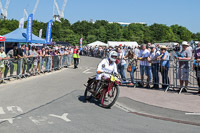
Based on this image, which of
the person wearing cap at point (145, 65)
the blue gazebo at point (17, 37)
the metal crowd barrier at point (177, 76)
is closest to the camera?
the metal crowd barrier at point (177, 76)

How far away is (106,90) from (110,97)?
250 mm

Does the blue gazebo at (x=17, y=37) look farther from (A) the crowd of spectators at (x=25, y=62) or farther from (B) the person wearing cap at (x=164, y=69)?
(B) the person wearing cap at (x=164, y=69)

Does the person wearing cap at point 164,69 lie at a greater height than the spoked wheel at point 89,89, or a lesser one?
greater

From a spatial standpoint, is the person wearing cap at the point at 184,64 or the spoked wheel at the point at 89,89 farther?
the person wearing cap at the point at 184,64

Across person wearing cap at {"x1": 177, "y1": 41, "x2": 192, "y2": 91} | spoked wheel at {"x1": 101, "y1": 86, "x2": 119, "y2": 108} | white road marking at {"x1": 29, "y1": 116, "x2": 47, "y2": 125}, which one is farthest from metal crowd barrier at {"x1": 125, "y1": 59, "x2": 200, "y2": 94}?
white road marking at {"x1": 29, "y1": 116, "x2": 47, "y2": 125}

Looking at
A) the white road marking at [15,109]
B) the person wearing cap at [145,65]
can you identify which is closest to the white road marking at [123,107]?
the white road marking at [15,109]

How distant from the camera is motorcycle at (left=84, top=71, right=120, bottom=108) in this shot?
25.7 ft

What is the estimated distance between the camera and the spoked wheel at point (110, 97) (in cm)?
774

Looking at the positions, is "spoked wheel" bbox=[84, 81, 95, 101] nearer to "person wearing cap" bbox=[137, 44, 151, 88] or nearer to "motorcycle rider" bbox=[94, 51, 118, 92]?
"motorcycle rider" bbox=[94, 51, 118, 92]

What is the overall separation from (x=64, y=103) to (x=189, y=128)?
3.88m

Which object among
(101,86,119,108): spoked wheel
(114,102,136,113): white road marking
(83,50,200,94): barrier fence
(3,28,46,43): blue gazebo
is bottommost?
(114,102,136,113): white road marking

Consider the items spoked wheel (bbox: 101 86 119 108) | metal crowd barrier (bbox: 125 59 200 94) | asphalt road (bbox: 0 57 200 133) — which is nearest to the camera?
asphalt road (bbox: 0 57 200 133)

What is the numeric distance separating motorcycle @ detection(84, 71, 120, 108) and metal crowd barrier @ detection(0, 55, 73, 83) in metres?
5.96

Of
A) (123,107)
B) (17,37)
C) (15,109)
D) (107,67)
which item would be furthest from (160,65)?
(17,37)
